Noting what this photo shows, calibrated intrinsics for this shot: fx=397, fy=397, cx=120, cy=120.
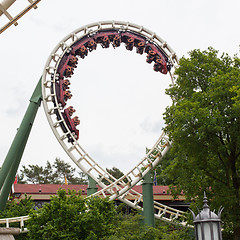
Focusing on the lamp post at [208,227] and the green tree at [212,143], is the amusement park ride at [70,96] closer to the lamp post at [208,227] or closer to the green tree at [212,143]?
the green tree at [212,143]

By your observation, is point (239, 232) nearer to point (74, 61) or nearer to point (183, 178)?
point (183, 178)

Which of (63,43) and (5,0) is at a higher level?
(63,43)

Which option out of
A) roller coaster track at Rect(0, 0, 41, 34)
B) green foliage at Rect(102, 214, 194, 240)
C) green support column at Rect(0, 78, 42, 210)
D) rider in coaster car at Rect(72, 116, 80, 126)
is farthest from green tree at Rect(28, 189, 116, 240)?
roller coaster track at Rect(0, 0, 41, 34)

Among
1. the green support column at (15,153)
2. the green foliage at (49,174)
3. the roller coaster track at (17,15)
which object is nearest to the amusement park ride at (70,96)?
the green support column at (15,153)

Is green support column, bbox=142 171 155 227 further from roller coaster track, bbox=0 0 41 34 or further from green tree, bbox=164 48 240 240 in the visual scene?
roller coaster track, bbox=0 0 41 34

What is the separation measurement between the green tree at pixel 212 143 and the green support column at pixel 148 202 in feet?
13.9

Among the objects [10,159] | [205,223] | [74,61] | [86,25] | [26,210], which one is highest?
[86,25]

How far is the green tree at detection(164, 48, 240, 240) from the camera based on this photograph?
1620cm

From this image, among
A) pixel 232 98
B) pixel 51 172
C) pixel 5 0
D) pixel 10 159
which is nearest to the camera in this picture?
pixel 5 0

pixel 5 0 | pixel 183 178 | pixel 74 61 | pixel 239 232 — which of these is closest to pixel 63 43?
pixel 74 61

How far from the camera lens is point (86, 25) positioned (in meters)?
25.0

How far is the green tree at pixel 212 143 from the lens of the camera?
16.2 metres

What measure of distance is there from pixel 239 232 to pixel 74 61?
13.7 metres

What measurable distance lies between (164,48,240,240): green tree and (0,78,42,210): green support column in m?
8.86
